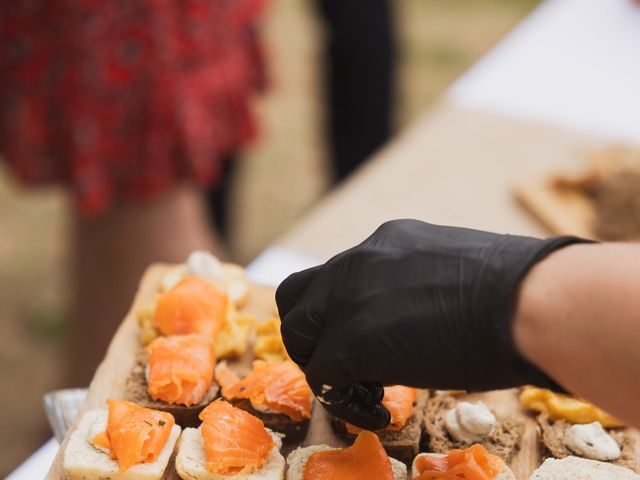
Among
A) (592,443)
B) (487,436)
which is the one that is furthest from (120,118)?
(592,443)

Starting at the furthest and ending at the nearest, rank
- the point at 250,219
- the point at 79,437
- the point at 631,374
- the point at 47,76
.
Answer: the point at 250,219, the point at 47,76, the point at 79,437, the point at 631,374

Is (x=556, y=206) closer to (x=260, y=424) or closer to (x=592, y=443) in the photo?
(x=592, y=443)

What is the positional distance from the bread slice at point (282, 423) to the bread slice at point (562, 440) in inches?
14.4

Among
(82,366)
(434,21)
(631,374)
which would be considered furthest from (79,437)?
(434,21)

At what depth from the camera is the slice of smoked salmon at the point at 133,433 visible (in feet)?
4.48

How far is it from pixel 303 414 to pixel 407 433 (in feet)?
0.53

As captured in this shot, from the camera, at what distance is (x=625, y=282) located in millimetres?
1068

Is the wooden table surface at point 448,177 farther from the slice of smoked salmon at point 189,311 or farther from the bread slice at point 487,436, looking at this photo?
the bread slice at point 487,436

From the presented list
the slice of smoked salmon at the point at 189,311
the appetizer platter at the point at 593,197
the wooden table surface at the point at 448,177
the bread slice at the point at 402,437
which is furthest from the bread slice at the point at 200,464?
the appetizer platter at the point at 593,197

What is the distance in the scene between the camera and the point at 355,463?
4.51 ft

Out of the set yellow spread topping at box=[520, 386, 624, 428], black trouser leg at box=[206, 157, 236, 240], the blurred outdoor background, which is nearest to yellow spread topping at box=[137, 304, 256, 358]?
yellow spread topping at box=[520, 386, 624, 428]

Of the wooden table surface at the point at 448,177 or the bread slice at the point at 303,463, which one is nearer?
the bread slice at the point at 303,463

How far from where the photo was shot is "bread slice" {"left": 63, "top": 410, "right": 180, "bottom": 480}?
1.36 metres

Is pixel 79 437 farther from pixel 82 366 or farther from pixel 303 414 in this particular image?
pixel 82 366
